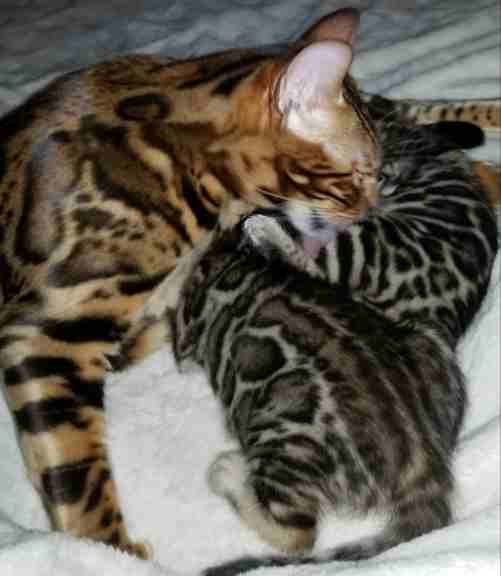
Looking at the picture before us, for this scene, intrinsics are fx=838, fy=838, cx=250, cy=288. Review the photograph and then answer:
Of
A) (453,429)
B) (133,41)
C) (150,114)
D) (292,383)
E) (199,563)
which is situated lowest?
(199,563)

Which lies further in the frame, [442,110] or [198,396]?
[442,110]

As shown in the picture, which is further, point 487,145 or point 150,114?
point 487,145

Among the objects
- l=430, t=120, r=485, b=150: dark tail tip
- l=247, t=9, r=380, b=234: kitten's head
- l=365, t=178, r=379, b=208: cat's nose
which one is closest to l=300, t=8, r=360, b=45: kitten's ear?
l=247, t=9, r=380, b=234: kitten's head

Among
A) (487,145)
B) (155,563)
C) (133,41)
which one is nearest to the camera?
(155,563)

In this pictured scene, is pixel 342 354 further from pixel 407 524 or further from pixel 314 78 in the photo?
pixel 314 78

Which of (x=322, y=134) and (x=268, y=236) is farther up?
(x=322, y=134)

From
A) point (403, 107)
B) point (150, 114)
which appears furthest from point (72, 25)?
point (150, 114)

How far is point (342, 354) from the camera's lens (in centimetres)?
140

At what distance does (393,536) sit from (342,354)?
0.31 meters

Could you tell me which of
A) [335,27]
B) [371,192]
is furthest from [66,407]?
[335,27]

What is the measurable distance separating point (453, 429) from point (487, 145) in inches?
→ 35.7

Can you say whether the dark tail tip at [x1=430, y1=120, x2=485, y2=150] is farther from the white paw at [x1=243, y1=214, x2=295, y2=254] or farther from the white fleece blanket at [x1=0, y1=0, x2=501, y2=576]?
the white paw at [x1=243, y1=214, x2=295, y2=254]

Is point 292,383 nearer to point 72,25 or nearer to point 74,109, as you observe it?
point 74,109

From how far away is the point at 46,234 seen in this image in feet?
4.53
